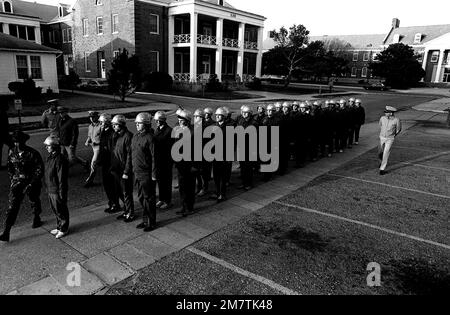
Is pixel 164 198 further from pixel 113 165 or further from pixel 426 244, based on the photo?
pixel 426 244

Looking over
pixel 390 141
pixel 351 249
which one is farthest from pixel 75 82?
A: pixel 351 249

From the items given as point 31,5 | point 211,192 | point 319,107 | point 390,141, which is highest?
point 31,5

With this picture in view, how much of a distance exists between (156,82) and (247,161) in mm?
28012

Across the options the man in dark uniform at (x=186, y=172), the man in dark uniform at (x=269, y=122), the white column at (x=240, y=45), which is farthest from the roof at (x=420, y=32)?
the man in dark uniform at (x=186, y=172)

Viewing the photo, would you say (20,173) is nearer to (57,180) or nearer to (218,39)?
(57,180)

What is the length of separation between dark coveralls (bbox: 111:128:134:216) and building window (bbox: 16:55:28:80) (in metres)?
23.2

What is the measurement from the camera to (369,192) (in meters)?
8.30

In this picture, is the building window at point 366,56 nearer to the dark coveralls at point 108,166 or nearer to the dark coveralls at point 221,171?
the dark coveralls at point 221,171

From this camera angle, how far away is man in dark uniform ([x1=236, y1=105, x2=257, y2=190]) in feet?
26.3

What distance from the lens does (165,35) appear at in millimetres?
36500

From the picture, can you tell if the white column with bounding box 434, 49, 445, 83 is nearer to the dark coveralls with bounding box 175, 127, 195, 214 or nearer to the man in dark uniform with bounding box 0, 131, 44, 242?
the dark coveralls with bounding box 175, 127, 195, 214

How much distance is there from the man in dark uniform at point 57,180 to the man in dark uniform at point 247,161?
158 inches

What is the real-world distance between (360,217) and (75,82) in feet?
112

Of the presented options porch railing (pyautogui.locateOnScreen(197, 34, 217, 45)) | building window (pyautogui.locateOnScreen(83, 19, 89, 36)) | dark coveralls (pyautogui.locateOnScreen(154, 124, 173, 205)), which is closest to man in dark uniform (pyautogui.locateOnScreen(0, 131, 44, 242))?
dark coveralls (pyautogui.locateOnScreen(154, 124, 173, 205))
